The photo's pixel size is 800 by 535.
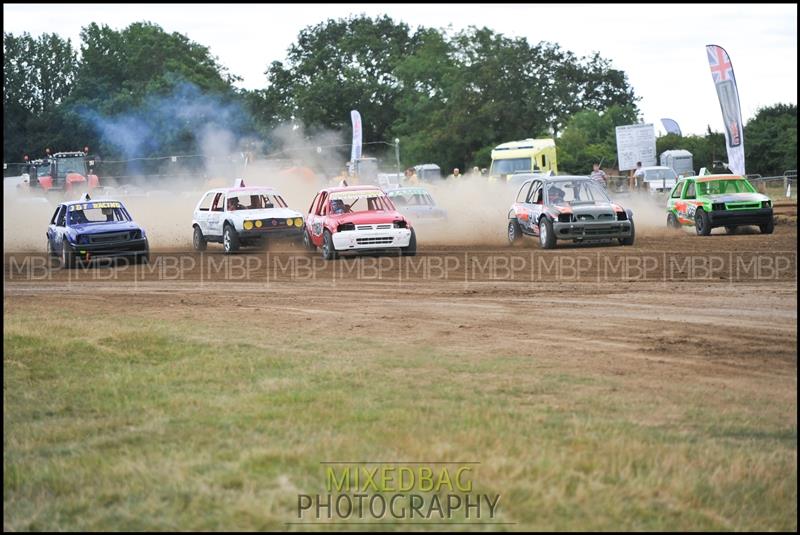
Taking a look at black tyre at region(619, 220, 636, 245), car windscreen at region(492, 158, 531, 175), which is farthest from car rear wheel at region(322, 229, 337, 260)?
car windscreen at region(492, 158, 531, 175)

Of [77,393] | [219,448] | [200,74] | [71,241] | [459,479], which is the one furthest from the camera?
[200,74]

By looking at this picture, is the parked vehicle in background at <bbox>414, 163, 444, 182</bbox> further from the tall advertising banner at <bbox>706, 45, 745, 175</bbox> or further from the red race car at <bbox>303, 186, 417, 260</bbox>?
the red race car at <bbox>303, 186, 417, 260</bbox>

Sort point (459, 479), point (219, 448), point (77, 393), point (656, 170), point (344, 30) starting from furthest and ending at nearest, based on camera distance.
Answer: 1. point (344, 30)
2. point (656, 170)
3. point (77, 393)
4. point (219, 448)
5. point (459, 479)

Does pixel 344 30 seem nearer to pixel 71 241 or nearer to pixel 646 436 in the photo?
pixel 71 241

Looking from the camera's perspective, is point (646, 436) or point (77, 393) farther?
point (77, 393)

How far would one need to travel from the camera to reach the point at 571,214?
21.6m

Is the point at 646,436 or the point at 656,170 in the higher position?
the point at 656,170

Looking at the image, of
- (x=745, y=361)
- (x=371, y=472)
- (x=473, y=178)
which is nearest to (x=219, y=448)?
(x=371, y=472)

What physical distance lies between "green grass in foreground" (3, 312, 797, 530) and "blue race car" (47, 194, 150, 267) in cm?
1211

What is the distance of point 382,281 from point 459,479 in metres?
11.4

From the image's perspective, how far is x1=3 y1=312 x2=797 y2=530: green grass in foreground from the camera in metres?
5.77

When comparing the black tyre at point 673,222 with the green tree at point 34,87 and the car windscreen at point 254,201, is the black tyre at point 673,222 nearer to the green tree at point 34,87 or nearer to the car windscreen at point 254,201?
the car windscreen at point 254,201

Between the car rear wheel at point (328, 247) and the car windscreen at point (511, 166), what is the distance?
77.6 ft

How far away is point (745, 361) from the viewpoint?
9555mm
